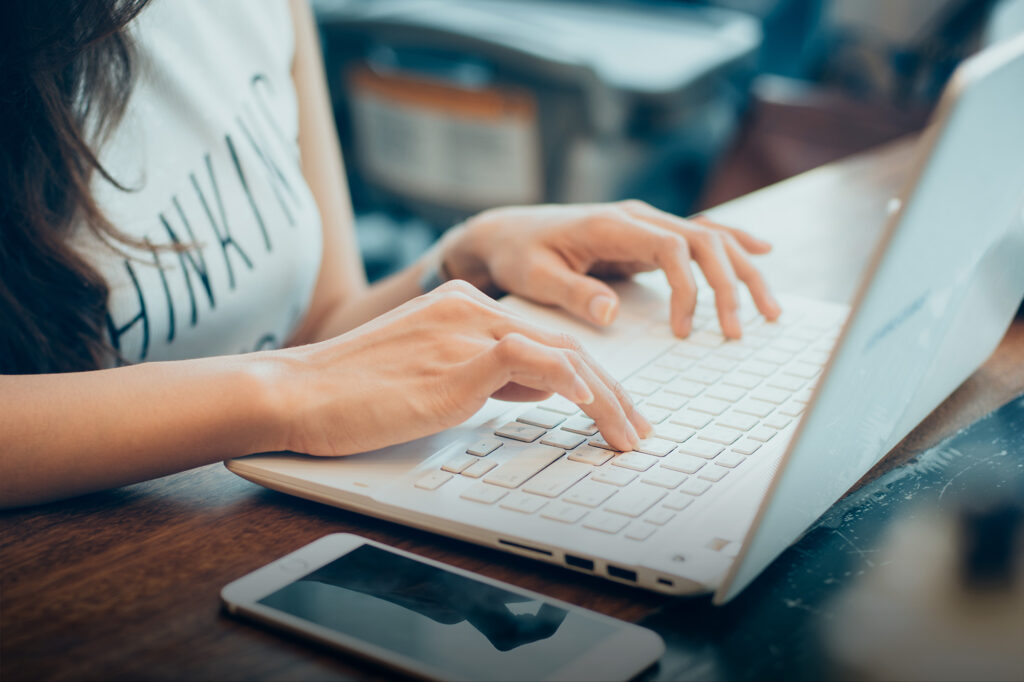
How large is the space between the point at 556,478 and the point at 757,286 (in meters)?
0.30

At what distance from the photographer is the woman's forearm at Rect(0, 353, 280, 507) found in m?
0.47

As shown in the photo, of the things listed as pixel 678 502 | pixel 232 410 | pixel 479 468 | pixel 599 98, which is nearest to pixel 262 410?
pixel 232 410

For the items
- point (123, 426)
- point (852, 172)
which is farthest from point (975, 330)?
point (852, 172)

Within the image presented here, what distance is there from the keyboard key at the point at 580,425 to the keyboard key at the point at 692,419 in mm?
46

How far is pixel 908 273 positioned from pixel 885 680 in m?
0.16

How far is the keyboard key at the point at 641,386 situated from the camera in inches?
22.3

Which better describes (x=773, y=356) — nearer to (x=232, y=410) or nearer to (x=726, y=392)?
(x=726, y=392)

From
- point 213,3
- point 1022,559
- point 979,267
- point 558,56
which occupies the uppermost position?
point 213,3

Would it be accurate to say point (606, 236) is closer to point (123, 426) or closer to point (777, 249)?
point (777, 249)

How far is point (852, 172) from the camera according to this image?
1.10 m

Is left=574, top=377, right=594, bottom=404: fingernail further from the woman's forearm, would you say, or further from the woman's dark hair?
the woman's dark hair

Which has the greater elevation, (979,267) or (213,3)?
(213,3)

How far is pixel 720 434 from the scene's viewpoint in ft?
1.67

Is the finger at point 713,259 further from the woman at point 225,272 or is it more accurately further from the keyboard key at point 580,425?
the keyboard key at point 580,425
